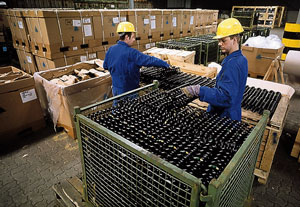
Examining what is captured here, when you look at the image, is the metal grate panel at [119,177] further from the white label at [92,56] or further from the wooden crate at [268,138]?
the white label at [92,56]

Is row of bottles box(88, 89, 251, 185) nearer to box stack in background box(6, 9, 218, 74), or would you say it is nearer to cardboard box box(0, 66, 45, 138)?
cardboard box box(0, 66, 45, 138)

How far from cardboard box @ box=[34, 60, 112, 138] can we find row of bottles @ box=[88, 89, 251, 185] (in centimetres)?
218

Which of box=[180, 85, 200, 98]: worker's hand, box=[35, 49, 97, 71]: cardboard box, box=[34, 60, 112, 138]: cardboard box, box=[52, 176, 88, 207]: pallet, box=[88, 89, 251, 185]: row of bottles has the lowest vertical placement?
box=[52, 176, 88, 207]: pallet

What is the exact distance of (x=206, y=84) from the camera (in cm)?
340

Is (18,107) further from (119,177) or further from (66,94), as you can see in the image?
(119,177)

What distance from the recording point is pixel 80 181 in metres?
2.48

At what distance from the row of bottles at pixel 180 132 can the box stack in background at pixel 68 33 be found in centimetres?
392

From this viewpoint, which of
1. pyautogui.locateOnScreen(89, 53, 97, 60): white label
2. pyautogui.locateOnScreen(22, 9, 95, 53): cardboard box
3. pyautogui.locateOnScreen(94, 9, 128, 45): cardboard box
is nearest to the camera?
pyautogui.locateOnScreen(22, 9, 95, 53): cardboard box

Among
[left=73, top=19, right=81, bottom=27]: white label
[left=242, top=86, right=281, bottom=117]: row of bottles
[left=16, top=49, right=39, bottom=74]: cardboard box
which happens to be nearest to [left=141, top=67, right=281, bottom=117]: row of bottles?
[left=242, top=86, right=281, bottom=117]: row of bottles

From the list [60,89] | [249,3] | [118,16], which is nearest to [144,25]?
[118,16]

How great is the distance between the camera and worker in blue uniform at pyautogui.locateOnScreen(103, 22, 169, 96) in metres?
3.52

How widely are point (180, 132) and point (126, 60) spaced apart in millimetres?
2279

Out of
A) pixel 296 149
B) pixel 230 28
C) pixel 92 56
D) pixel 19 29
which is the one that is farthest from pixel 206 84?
pixel 19 29

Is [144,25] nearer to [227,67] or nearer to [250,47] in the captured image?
[250,47]
